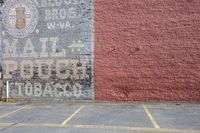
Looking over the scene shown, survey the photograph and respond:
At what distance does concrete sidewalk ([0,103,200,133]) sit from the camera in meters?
9.88

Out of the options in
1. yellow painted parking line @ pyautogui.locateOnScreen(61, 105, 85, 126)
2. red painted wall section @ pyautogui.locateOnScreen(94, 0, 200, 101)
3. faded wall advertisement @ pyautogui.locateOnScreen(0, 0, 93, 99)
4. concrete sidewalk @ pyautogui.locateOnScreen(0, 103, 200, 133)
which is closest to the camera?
concrete sidewalk @ pyautogui.locateOnScreen(0, 103, 200, 133)

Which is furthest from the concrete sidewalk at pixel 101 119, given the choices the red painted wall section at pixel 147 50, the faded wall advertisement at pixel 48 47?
the faded wall advertisement at pixel 48 47

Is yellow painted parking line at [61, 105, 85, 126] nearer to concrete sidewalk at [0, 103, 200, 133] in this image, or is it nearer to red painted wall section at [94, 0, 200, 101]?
concrete sidewalk at [0, 103, 200, 133]

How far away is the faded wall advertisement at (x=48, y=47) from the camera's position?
1703 centimetres

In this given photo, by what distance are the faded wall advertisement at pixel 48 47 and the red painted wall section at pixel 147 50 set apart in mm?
774

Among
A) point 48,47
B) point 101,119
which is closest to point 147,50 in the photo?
point 48,47

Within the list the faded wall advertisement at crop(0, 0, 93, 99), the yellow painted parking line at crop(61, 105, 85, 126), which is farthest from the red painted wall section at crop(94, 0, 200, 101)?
the yellow painted parking line at crop(61, 105, 85, 126)

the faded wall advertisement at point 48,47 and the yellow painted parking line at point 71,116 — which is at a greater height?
the faded wall advertisement at point 48,47

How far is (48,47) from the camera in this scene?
17391mm

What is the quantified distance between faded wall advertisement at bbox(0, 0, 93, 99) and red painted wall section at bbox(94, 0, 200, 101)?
30.5 inches

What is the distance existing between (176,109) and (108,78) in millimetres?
4390

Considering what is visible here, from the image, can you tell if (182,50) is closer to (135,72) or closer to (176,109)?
(135,72)

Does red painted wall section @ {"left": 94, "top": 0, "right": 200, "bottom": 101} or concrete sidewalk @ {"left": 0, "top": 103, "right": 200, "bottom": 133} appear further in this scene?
red painted wall section @ {"left": 94, "top": 0, "right": 200, "bottom": 101}

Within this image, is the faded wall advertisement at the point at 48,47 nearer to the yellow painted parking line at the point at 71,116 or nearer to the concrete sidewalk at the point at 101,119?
the concrete sidewalk at the point at 101,119
